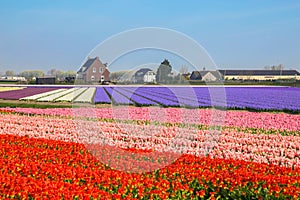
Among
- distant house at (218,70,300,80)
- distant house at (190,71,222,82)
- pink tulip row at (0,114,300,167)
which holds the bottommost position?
pink tulip row at (0,114,300,167)

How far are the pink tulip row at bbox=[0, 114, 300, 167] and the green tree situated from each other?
1.61 meters

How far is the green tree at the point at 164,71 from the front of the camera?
30.0 ft

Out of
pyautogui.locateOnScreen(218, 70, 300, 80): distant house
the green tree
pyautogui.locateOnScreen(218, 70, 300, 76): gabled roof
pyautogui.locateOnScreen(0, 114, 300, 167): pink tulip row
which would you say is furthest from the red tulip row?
pyautogui.locateOnScreen(218, 70, 300, 76): gabled roof

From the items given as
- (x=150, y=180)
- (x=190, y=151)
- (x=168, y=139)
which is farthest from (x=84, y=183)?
(x=168, y=139)

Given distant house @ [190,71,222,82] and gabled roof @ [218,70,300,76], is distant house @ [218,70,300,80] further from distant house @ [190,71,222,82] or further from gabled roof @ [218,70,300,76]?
distant house @ [190,71,222,82]

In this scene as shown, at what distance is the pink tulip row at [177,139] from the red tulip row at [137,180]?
1.29 m

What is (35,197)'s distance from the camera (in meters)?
4.97

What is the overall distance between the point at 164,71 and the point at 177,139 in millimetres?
1941

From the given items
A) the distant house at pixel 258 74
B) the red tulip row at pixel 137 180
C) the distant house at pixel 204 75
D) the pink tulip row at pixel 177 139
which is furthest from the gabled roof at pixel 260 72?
the red tulip row at pixel 137 180

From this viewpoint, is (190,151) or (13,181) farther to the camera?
(190,151)

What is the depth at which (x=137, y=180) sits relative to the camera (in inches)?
229

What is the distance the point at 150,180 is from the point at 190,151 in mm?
3264

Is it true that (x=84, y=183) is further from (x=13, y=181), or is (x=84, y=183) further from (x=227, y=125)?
(x=227, y=125)

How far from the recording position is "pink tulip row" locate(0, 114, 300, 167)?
9062 millimetres
